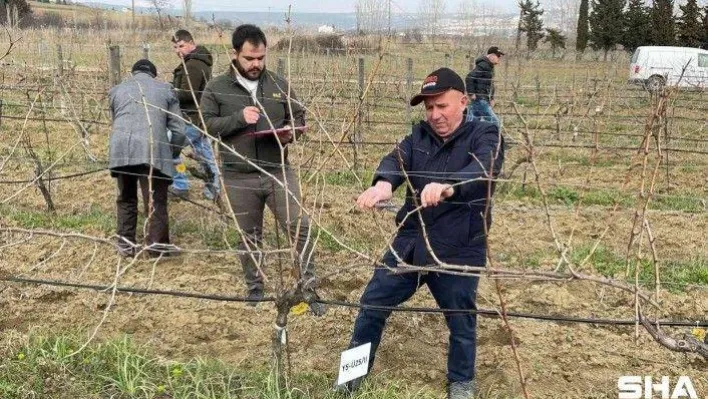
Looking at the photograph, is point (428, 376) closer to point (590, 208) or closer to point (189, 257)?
point (189, 257)

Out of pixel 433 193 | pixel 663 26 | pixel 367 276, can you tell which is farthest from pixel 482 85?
pixel 663 26

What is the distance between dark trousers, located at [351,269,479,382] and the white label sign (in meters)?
0.24

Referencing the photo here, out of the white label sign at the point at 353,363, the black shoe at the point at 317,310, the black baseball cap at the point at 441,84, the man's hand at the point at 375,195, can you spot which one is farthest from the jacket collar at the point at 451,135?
the black shoe at the point at 317,310

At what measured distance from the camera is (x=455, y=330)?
286 cm

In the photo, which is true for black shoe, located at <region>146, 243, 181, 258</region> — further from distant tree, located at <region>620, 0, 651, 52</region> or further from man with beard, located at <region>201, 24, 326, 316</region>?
distant tree, located at <region>620, 0, 651, 52</region>

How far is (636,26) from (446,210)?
32.1 m

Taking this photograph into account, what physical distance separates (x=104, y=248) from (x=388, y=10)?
2835mm

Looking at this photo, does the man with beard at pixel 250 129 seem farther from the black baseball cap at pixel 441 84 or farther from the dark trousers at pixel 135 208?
the black baseball cap at pixel 441 84

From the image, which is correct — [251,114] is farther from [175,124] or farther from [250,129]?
[175,124]

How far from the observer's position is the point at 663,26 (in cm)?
2948

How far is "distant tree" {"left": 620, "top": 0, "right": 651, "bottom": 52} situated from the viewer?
101ft

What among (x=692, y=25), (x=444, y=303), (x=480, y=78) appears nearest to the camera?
(x=444, y=303)

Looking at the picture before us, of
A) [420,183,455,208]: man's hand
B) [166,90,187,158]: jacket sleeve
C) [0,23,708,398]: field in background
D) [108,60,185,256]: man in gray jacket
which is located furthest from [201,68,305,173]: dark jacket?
[420,183,455,208]: man's hand

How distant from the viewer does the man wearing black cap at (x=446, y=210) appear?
8.93ft
